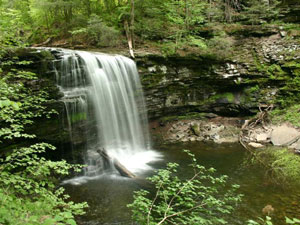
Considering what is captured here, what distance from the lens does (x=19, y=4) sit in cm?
1596

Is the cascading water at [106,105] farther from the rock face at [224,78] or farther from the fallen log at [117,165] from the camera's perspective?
the rock face at [224,78]

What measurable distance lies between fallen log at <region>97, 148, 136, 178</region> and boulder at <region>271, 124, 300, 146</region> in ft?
24.1

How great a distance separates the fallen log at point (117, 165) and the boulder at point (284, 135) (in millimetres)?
7342

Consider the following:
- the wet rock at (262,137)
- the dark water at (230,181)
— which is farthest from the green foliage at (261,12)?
the dark water at (230,181)

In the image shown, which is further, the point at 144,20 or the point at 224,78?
the point at 144,20

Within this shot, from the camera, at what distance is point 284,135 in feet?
33.9

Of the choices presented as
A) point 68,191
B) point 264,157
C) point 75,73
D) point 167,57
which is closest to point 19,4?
point 75,73

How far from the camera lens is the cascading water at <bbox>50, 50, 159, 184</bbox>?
8.55 meters

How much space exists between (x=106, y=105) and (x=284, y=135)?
8976mm

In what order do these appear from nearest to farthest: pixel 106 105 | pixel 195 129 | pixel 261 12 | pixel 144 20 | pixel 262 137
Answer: pixel 106 105, pixel 262 137, pixel 195 129, pixel 144 20, pixel 261 12

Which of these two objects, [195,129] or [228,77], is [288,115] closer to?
[228,77]

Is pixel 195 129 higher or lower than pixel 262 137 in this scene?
higher

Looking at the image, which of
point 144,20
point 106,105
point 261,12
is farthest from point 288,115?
point 144,20

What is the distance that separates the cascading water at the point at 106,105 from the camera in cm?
855
